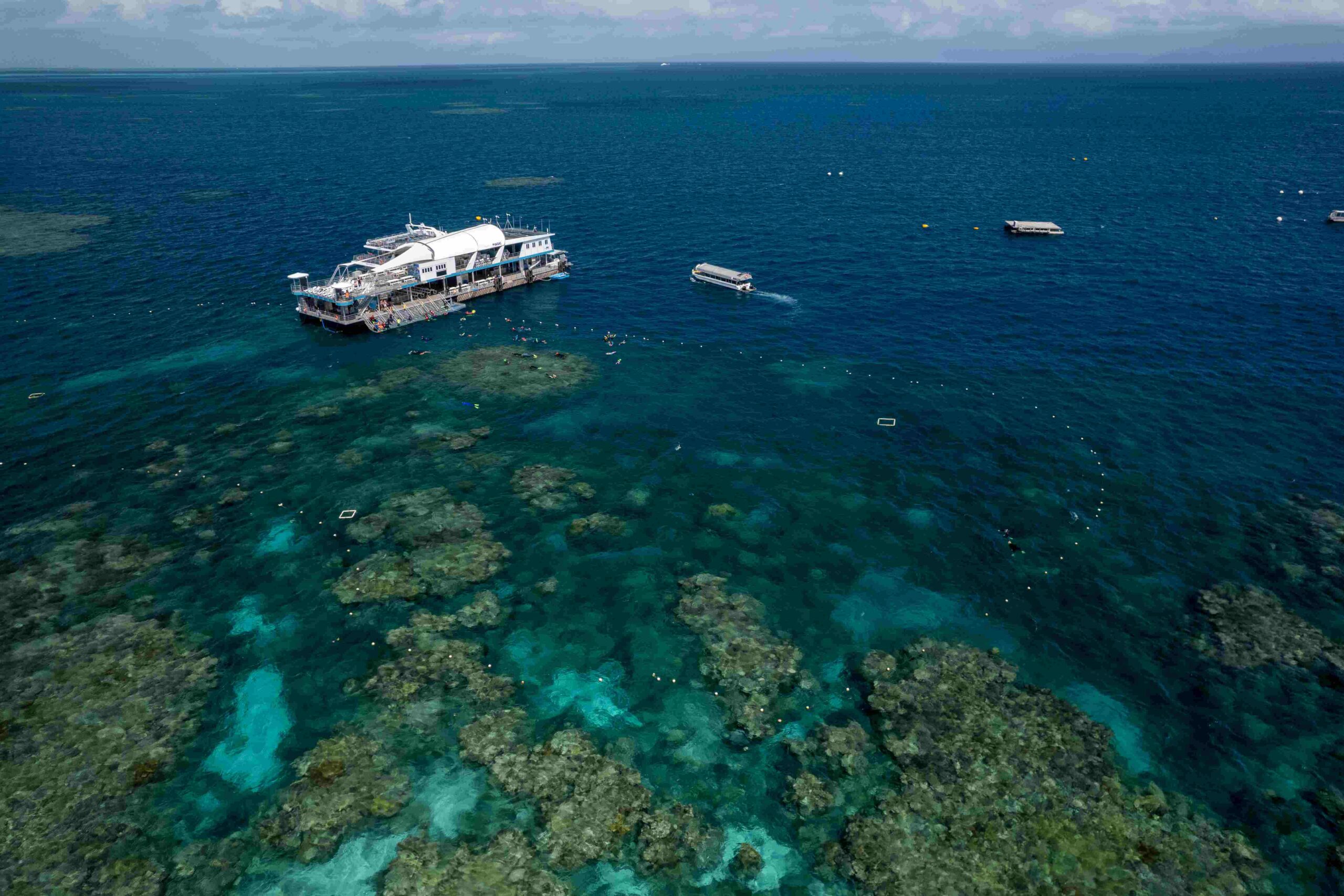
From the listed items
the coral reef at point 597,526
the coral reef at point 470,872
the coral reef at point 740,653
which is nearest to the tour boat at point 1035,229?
the coral reef at point 597,526

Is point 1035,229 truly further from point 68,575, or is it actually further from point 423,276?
point 68,575

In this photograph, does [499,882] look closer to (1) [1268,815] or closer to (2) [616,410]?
(1) [1268,815]

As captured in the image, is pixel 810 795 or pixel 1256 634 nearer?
pixel 810 795

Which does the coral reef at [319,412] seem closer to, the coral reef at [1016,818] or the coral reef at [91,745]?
the coral reef at [91,745]

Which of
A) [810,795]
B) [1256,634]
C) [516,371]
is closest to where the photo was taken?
[810,795]

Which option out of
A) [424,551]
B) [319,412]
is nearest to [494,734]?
[424,551]

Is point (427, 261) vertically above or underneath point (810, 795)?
above
